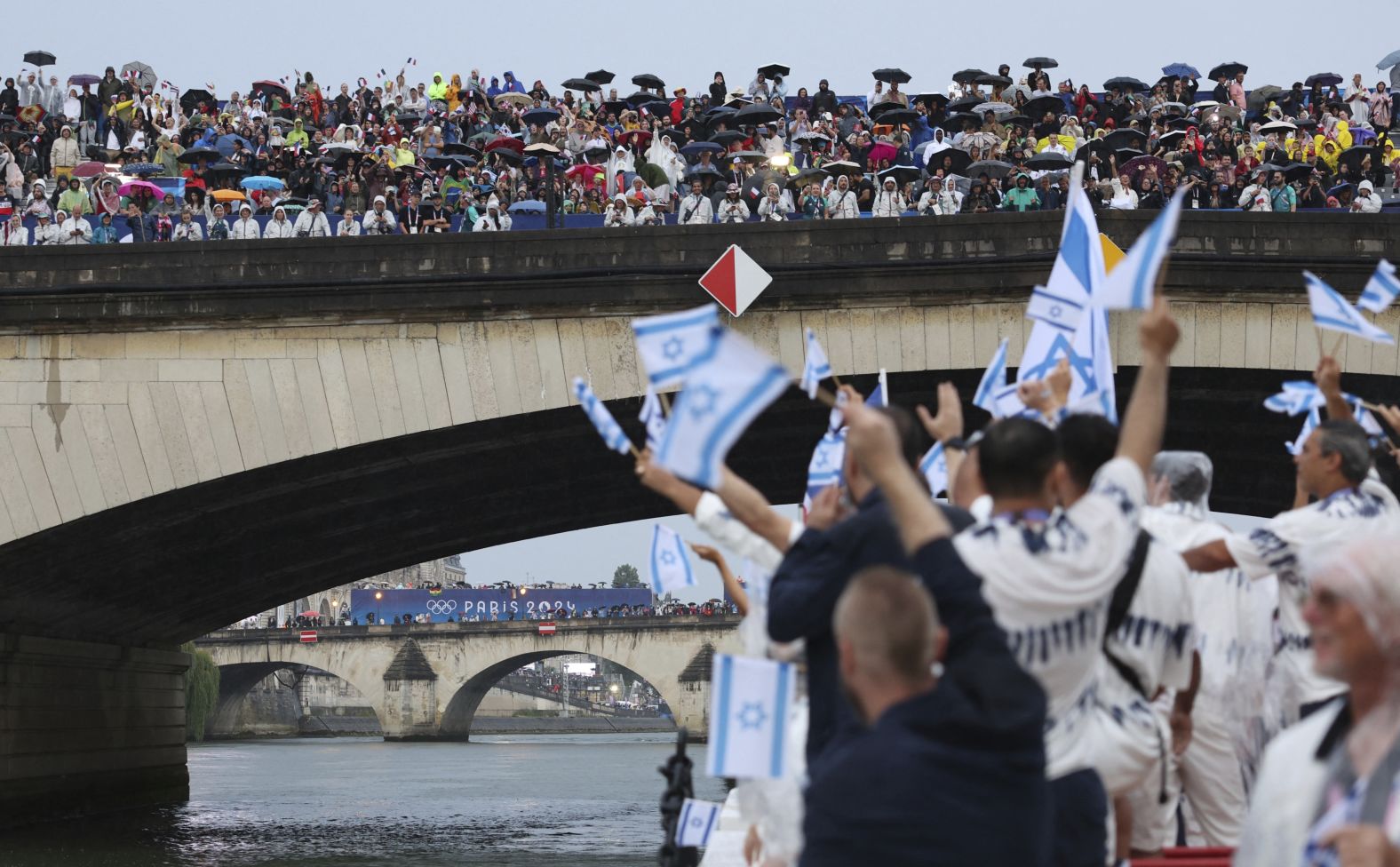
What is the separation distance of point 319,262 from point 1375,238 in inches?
430

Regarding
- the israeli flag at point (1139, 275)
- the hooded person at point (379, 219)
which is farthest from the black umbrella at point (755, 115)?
the israeli flag at point (1139, 275)

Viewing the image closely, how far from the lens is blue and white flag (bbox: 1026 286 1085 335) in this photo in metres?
8.22

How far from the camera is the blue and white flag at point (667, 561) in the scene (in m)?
9.55

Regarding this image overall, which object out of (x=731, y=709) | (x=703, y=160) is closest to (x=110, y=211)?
(x=703, y=160)

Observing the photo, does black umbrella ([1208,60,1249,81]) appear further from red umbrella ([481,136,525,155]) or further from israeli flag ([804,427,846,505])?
israeli flag ([804,427,846,505])

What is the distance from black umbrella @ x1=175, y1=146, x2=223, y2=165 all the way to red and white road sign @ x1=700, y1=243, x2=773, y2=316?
A: 9483 mm

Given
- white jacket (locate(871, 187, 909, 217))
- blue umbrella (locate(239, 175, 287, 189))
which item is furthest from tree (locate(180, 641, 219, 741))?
white jacket (locate(871, 187, 909, 217))

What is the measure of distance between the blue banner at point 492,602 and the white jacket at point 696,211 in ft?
220

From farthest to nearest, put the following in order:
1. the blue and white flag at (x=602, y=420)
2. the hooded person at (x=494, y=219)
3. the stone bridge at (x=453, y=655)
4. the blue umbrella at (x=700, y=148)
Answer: the stone bridge at (x=453, y=655) < the blue umbrella at (x=700, y=148) < the hooded person at (x=494, y=219) < the blue and white flag at (x=602, y=420)

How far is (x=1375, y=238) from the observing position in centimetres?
1816

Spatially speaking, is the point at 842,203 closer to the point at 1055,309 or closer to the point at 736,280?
the point at 736,280

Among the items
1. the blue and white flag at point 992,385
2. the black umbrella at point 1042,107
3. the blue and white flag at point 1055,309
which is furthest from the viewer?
the black umbrella at point 1042,107

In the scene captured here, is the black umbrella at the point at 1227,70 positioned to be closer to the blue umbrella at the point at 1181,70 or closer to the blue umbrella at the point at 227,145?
the blue umbrella at the point at 1181,70

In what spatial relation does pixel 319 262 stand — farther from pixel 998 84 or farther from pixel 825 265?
pixel 998 84
